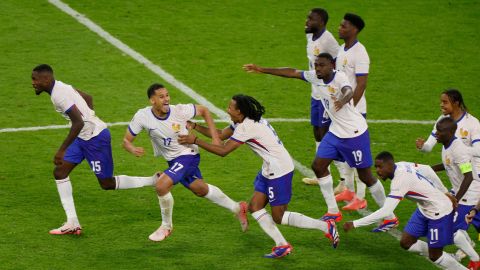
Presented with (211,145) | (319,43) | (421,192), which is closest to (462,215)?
(421,192)

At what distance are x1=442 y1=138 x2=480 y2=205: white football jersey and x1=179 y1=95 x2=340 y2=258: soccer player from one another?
4.94 ft

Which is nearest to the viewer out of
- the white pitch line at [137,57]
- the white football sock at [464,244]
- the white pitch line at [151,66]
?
the white football sock at [464,244]

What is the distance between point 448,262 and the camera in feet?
37.8

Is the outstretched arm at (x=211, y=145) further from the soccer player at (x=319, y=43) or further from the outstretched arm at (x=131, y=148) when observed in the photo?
the soccer player at (x=319, y=43)

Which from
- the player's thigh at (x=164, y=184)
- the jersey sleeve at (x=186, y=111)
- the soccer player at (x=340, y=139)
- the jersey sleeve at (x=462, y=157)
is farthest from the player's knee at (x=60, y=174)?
the jersey sleeve at (x=462, y=157)

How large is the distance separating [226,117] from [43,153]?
3227 millimetres

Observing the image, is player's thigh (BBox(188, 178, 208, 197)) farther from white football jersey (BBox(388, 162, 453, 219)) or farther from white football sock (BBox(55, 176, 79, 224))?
white football jersey (BBox(388, 162, 453, 219))

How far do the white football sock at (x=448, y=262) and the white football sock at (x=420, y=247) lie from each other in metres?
0.34

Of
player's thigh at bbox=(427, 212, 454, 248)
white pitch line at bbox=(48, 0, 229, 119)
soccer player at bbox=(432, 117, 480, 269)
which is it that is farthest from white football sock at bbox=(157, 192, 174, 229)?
white pitch line at bbox=(48, 0, 229, 119)

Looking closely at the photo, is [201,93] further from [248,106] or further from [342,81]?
[248,106]

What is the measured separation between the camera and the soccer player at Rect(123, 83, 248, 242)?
41.5ft

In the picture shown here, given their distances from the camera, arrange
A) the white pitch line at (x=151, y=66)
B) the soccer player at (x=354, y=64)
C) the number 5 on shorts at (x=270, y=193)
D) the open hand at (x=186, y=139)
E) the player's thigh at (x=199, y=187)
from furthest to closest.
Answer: the white pitch line at (x=151, y=66) < the soccer player at (x=354, y=64) < the player's thigh at (x=199, y=187) < the number 5 on shorts at (x=270, y=193) < the open hand at (x=186, y=139)

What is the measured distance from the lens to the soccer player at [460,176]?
38.6 feet

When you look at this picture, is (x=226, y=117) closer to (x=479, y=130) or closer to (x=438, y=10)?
(x=479, y=130)
